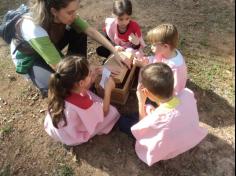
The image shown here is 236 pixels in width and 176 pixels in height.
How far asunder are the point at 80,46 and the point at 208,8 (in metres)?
1.75

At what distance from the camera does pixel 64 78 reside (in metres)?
2.63

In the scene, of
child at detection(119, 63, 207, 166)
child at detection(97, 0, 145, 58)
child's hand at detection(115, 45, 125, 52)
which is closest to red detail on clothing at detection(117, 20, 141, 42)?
child at detection(97, 0, 145, 58)

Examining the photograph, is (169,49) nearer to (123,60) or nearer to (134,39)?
(123,60)

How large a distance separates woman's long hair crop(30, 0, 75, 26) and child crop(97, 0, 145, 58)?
0.60 m

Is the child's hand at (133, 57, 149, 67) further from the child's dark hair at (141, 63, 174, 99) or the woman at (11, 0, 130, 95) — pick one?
the child's dark hair at (141, 63, 174, 99)

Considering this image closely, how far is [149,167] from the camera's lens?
2957 millimetres

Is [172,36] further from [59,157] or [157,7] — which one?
[157,7]

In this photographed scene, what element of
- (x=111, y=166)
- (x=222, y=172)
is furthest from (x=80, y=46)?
(x=222, y=172)

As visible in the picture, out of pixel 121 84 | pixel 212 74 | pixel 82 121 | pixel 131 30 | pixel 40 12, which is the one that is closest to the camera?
pixel 82 121

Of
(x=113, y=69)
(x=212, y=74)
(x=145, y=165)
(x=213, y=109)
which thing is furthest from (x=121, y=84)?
(x=212, y=74)

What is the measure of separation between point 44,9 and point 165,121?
4.21ft

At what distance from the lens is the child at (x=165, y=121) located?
2592 millimetres

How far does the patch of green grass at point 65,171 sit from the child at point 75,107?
0.19 metres

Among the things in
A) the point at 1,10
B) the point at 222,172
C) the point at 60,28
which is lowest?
the point at 222,172
